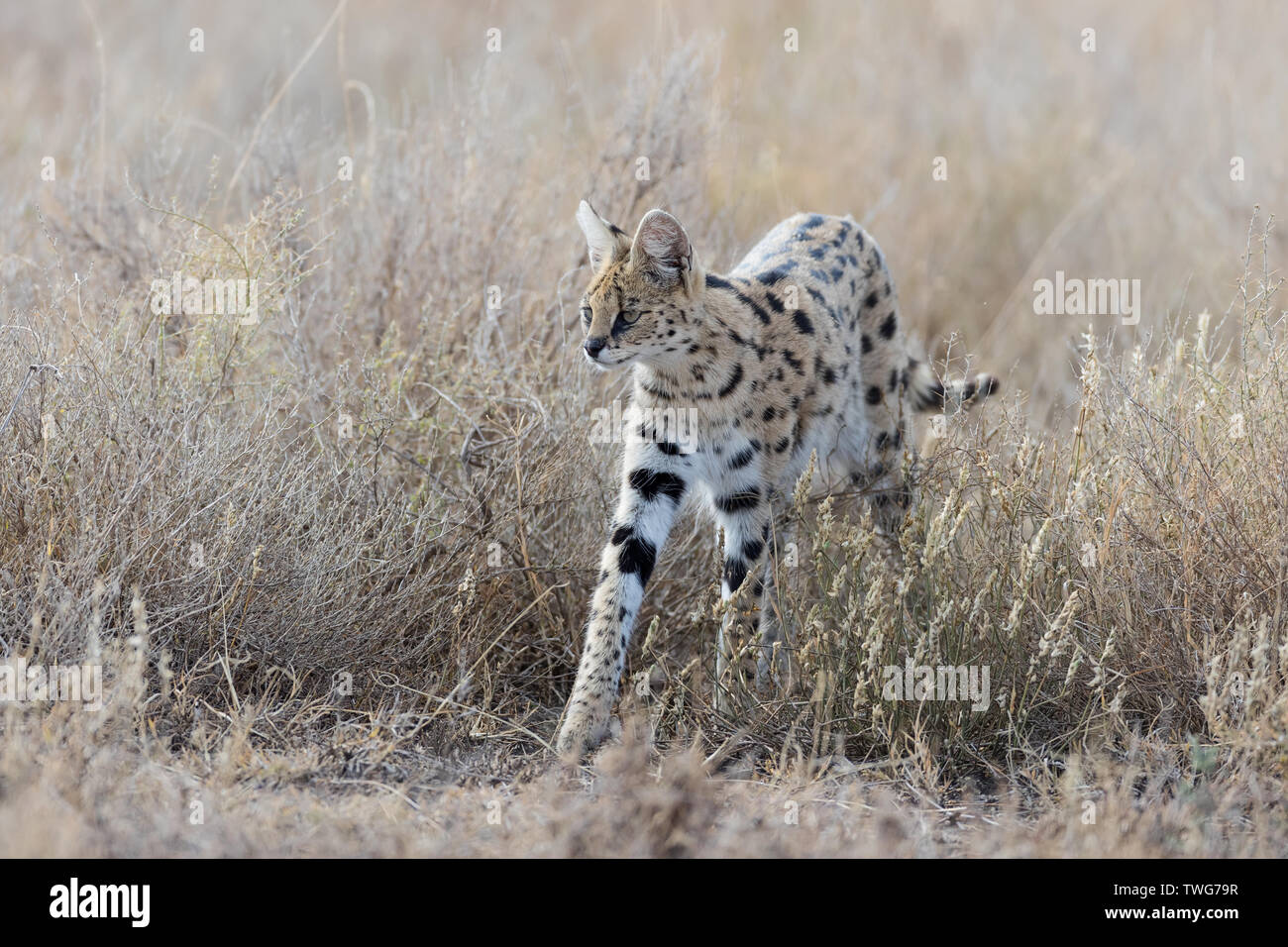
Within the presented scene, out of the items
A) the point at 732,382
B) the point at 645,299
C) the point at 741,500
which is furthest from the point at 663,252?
the point at 741,500

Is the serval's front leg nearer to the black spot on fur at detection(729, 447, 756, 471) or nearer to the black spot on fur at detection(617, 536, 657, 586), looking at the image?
the black spot on fur at detection(617, 536, 657, 586)

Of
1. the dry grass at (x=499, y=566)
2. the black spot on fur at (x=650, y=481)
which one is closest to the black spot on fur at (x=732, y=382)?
the black spot on fur at (x=650, y=481)

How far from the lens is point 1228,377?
4.52 m

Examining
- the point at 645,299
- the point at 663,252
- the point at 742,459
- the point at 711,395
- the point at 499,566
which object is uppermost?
the point at 663,252

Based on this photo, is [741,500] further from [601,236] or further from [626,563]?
[601,236]

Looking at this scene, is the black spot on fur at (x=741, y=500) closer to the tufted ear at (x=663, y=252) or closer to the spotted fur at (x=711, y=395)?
the spotted fur at (x=711, y=395)

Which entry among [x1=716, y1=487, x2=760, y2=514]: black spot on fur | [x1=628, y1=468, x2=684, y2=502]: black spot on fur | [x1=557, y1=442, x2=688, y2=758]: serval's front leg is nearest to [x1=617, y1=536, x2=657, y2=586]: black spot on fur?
[x1=557, y1=442, x2=688, y2=758]: serval's front leg

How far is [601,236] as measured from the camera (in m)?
4.24

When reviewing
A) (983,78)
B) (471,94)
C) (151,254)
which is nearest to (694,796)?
(151,254)

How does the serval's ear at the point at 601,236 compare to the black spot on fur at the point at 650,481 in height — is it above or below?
above

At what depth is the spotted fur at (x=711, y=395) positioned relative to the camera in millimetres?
4051

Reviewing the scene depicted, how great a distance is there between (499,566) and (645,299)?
105cm
